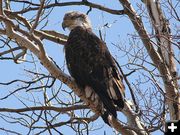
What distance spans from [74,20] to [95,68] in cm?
130

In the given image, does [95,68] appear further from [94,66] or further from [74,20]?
[74,20]

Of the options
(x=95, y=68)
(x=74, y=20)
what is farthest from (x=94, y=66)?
(x=74, y=20)

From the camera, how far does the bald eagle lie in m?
4.99

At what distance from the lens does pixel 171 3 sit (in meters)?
4.91

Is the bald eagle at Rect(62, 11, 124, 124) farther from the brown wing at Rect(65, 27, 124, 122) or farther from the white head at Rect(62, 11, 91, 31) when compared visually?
the white head at Rect(62, 11, 91, 31)

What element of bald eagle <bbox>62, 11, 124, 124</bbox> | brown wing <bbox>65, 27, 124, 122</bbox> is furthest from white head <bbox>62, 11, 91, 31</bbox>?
brown wing <bbox>65, 27, 124, 122</bbox>

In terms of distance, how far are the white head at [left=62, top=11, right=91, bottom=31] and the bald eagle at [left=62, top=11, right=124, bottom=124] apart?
0.36 m

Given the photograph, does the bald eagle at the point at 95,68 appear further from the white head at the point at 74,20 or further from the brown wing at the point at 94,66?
the white head at the point at 74,20

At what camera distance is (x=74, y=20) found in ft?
21.5

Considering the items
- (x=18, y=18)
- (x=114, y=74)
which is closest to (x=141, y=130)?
(x=114, y=74)

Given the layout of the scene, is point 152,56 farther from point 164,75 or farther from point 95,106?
point 95,106

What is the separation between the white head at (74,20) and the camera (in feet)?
21.2

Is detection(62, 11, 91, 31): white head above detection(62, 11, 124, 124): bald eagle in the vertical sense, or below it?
above

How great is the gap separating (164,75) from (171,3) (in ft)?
2.84
